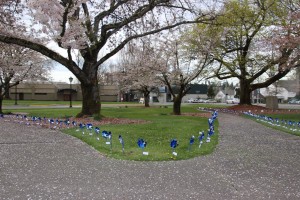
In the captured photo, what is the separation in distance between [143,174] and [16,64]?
20.7m

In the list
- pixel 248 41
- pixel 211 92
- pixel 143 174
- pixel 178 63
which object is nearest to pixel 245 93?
pixel 248 41

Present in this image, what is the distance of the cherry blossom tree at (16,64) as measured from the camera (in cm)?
2311

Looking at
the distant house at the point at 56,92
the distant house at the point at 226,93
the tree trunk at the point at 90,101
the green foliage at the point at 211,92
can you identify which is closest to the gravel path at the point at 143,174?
the tree trunk at the point at 90,101

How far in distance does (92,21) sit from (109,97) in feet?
202

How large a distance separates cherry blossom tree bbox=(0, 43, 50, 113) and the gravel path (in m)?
15.6

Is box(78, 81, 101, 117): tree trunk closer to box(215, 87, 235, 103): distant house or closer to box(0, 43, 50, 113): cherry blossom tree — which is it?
box(0, 43, 50, 113): cherry blossom tree


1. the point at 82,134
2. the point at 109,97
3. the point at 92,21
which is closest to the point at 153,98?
the point at 109,97

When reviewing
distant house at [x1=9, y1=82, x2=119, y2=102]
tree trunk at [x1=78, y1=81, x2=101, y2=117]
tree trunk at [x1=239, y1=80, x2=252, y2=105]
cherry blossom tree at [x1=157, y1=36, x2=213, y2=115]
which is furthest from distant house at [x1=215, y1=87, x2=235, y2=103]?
tree trunk at [x1=78, y1=81, x2=101, y2=117]

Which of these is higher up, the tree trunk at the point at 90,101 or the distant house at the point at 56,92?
the distant house at the point at 56,92

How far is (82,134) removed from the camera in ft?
35.6

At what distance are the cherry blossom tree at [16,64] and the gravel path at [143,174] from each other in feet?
51.1

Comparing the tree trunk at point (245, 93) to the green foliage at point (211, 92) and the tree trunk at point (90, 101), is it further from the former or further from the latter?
the green foliage at point (211, 92)

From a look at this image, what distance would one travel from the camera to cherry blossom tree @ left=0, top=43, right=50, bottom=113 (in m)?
23.1

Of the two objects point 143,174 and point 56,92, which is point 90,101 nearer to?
point 143,174
